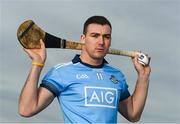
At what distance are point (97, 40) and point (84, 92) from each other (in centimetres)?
83

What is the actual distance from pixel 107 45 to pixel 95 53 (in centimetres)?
23

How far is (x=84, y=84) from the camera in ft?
25.8

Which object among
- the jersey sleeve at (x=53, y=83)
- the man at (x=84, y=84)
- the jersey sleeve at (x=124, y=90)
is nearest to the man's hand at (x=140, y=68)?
the jersey sleeve at (x=124, y=90)

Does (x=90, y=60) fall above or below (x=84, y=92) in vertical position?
above

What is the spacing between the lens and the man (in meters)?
7.55

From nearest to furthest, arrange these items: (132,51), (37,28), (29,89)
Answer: (29,89) → (37,28) → (132,51)

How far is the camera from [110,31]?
802 cm

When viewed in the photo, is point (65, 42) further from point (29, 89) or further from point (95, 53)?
point (29, 89)

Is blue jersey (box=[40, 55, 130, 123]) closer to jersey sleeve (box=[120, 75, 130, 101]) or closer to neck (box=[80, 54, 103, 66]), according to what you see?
neck (box=[80, 54, 103, 66])

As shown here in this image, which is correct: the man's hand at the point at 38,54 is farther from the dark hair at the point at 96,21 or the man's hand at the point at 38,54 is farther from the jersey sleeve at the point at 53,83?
the dark hair at the point at 96,21

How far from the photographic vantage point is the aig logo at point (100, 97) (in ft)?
25.3

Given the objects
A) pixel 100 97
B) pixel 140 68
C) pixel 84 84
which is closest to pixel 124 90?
pixel 140 68

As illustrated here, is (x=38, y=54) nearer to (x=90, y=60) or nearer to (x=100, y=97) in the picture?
(x=90, y=60)

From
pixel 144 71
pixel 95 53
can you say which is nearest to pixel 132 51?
pixel 144 71
